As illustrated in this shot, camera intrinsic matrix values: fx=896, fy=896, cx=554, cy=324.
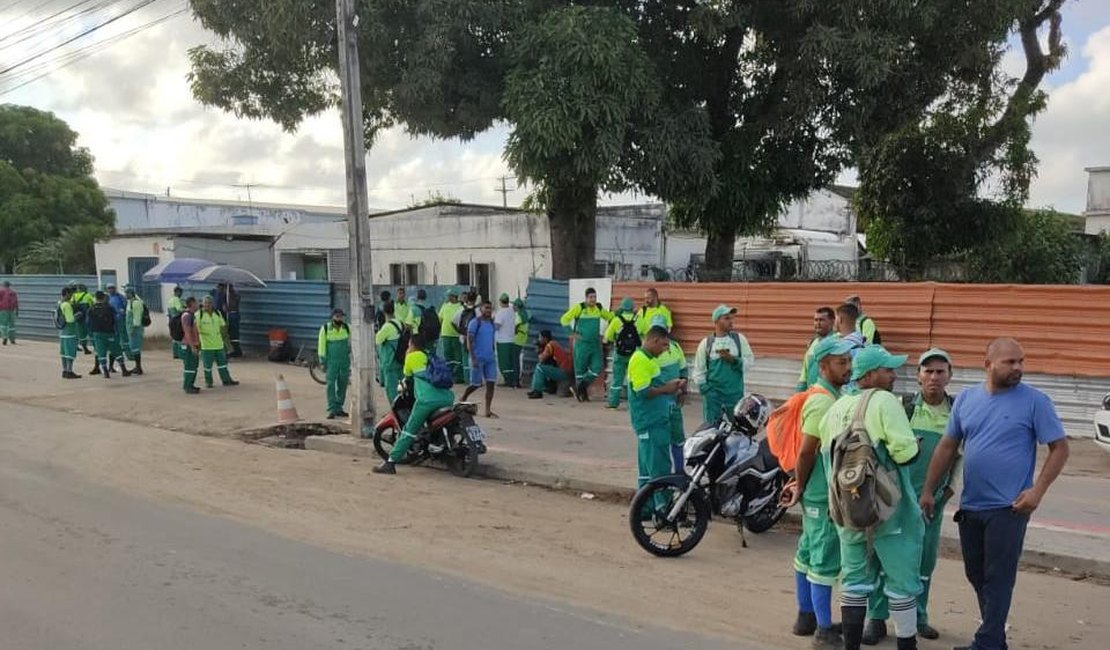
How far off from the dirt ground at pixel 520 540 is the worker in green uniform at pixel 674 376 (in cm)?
74

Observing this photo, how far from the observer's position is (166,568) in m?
6.18

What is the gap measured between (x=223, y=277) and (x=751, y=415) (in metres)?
16.5

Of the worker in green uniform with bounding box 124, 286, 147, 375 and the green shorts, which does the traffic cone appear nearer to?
the worker in green uniform with bounding box 124, 286, 147, 375

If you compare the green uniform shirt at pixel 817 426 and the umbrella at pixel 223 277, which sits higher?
the umbrella at pixel 223 277

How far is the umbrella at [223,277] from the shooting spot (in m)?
20.2

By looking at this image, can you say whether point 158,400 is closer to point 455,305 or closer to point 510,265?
point 455,305

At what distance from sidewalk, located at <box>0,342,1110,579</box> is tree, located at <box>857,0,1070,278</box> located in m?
6.36

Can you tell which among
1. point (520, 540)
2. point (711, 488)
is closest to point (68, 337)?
point (520, 540)

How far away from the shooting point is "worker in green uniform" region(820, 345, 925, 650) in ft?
14.0

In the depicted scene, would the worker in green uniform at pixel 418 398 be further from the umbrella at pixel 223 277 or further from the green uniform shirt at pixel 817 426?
the umbrella at pixel 223 277

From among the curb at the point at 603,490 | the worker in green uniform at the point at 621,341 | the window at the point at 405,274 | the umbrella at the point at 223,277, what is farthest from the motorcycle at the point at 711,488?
the window at the point at 405,274

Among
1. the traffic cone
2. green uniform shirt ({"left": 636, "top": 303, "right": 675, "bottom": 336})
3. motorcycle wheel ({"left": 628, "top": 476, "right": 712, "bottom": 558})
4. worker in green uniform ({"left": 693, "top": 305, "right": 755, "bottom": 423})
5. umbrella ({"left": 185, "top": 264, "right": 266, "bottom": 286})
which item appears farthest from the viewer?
umbrella ({"left": 185, "top": 264, "right": 266, "bottom": 286})

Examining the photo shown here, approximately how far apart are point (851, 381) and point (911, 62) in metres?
13.3

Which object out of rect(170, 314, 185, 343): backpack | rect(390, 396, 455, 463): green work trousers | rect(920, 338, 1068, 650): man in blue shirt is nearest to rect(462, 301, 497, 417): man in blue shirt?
rect(390, 396, 455, 463): green work trousers
